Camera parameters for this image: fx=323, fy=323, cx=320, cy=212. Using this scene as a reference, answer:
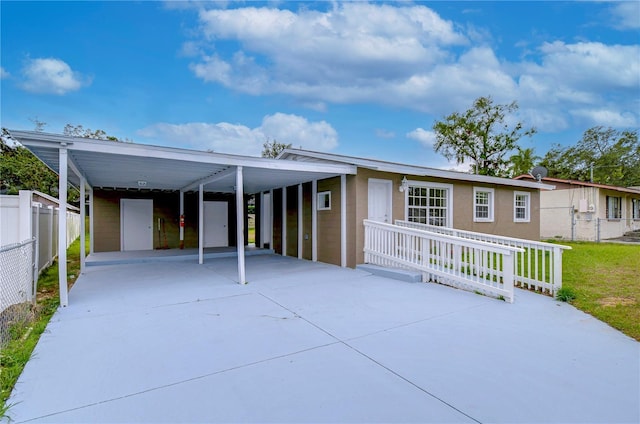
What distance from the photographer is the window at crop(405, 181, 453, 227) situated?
9.12m

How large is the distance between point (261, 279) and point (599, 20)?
14436 mm

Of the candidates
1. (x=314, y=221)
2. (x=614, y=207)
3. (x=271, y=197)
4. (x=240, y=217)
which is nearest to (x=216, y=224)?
(x=271, y=197)

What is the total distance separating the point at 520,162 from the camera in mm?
25406

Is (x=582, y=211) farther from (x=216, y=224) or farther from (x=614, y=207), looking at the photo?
(x=216, y=224)

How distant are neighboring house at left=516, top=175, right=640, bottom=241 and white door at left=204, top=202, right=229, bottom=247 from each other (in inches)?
605

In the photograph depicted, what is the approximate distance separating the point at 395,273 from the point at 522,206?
28.3ft

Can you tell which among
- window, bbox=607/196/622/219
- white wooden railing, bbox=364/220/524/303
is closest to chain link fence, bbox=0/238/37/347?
white wooden railing, bbox=364/220/524/303

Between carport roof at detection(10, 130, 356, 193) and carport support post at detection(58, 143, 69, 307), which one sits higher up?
carport roof at detection(10, 130, 356, 193)

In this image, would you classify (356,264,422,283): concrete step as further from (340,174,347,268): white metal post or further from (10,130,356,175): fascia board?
(10,130,356,175): fascia board

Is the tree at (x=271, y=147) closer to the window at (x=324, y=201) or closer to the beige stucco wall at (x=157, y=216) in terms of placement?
the beige stucco wall at (x=157, y=216)

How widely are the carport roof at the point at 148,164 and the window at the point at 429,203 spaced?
2468 millimetres

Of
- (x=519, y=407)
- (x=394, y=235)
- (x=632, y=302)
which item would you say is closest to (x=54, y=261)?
(x=394, y=235)

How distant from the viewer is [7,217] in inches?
191

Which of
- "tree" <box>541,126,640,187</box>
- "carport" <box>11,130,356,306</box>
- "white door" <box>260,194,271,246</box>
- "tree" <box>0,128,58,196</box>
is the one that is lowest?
"white door" <box>260,194,271,246</box>
